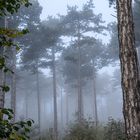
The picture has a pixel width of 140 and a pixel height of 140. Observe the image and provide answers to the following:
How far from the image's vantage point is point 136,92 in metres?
6.59

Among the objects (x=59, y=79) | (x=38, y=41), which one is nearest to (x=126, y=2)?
(x=38, y=41)

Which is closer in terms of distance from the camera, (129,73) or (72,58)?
(129,73)

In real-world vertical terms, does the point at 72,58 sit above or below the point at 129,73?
above

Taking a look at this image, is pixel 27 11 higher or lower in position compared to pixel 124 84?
higher

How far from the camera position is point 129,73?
22.0ft

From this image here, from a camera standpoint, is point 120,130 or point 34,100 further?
point 34,100

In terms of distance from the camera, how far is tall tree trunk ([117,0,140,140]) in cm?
638

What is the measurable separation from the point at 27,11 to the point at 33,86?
27321mm

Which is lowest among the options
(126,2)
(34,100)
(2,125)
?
(2,125)

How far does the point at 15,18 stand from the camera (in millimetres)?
25656

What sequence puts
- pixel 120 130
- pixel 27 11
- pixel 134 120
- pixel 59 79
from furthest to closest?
pixel 59 79 < pixel 27 11 < pixel 120 130 < pixel 134 120

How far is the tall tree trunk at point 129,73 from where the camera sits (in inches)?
251

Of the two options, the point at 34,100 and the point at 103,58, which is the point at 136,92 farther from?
the point at 34,100

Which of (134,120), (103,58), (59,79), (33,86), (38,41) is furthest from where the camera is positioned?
(59,79)
